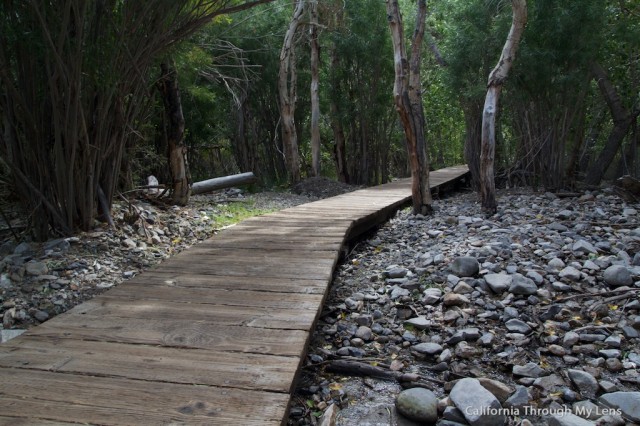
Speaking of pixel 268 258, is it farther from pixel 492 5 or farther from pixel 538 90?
pixel 492 5

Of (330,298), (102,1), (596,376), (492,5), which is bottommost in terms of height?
(596,376)

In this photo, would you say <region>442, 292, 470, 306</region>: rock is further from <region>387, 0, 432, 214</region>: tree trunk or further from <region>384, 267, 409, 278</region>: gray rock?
<region>387, 0, 432, 214</region>: tree trunk

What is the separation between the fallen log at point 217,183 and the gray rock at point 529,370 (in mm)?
6045

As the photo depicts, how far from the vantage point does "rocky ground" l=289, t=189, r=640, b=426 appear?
2.00 meters

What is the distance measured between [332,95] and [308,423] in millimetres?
9979

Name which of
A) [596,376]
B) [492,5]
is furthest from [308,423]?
[492,5]

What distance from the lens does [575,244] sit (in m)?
3.76

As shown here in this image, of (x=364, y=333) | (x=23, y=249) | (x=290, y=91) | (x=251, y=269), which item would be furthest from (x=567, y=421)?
(x=290, y=91)

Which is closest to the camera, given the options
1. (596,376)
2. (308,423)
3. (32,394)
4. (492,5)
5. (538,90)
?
(32,394)

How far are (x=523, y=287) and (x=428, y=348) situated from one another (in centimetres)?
95

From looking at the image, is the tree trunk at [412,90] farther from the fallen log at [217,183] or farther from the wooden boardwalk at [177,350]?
the fallen log at [217,183]

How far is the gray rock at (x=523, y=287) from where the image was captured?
9.96 feet

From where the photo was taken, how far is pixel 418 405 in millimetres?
1992

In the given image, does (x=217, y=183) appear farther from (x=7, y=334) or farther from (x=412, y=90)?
(x=7, y=334)
